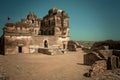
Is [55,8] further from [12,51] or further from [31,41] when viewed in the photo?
[12,51]

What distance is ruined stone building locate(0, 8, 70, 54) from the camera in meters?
24.9

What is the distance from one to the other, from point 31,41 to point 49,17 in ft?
38.7

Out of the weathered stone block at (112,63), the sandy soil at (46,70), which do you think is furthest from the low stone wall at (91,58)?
the weathered stone block at (112,63)

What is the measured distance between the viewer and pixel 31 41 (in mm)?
26781

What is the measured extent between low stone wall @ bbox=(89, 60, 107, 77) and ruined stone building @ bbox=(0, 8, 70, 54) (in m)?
17.0

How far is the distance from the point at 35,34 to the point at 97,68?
23853mm

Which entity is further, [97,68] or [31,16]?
[31,16]

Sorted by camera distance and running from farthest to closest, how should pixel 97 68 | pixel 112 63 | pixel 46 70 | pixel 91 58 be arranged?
1. pixel 91 58
2. pixel 46 70
3. pixel 112 63
4. pixel 97 68

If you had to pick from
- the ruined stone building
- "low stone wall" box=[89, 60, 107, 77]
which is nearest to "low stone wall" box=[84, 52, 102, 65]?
"low stone wall" box=[89, 60, 107, 77]

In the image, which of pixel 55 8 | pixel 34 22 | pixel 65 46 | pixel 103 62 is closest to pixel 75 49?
pixel 65 46

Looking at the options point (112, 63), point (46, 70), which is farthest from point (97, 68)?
point (46, 70)

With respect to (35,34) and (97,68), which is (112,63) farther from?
(35,34)

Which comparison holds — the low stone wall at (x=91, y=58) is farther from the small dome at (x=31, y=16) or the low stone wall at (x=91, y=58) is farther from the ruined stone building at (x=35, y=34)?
the small dome at (x=31, y=16)

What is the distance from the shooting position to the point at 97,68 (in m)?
10.1
